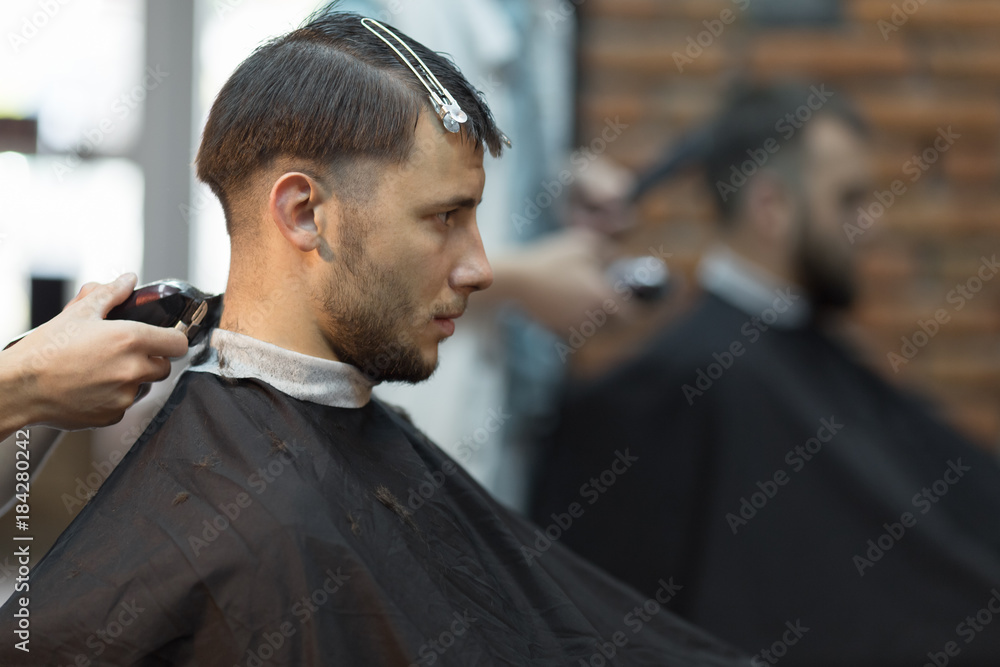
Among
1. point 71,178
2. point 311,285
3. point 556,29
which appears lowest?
point 71,178

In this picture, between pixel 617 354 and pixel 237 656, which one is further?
pixel 617 354

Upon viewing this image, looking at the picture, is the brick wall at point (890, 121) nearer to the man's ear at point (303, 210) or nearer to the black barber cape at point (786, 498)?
the black barber cape at point (786, 498)

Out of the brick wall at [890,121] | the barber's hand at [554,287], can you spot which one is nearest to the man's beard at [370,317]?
the barber's hand at [554,287]

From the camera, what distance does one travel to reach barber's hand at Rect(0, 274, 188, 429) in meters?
1.15

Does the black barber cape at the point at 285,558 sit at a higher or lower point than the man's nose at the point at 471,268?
lower

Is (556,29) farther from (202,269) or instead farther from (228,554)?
(228,554)

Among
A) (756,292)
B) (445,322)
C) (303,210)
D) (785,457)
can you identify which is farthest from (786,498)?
(303,210)

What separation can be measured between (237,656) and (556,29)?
2602 millimetres

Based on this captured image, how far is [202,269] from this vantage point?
2.99 meters

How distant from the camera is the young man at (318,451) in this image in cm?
104

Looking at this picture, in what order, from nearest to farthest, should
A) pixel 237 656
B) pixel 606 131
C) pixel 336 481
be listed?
pixel 237 656 → pixel 336 481 → pixel 606 131

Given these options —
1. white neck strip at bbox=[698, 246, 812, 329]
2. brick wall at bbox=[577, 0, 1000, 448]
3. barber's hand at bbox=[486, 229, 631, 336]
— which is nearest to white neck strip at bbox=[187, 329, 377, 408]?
barber's hand at bbox=[486, 229, 631, 336]

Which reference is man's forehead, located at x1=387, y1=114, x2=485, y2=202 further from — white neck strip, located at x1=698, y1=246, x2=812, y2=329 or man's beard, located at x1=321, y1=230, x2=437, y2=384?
white neck strip, located at x1=698, y1=246, x2=812, y2=329

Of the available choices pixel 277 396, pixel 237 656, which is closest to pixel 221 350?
pixel 277 396
